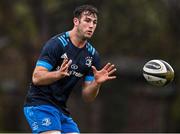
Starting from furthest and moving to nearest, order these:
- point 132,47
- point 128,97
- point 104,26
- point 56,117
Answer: point 128,97 → point 132,47 → point 104,26 → point 56,117

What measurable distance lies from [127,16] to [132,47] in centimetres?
181

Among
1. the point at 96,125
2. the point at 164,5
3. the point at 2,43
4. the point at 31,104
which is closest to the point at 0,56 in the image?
the point at 2,43

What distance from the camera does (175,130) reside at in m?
26.5

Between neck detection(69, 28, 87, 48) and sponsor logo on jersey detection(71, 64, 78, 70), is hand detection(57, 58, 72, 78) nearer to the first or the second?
sponsor logo on jersey detection(71, 64, 78, 70)

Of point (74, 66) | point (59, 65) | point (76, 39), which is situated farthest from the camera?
point (76, 39)

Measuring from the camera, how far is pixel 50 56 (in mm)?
8930

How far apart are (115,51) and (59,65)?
18.5 m

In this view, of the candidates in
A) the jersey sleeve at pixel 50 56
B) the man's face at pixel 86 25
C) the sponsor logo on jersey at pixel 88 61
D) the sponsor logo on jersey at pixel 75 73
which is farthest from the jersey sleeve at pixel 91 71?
the jersey sleeve at pixel 50 56

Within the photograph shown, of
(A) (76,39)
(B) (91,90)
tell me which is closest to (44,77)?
(A) (76,39)

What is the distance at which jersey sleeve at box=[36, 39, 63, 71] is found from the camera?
29.2 feet

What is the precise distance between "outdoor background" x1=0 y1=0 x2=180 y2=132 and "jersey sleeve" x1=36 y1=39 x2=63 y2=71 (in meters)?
16.2

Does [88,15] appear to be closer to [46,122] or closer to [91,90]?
[91,90]

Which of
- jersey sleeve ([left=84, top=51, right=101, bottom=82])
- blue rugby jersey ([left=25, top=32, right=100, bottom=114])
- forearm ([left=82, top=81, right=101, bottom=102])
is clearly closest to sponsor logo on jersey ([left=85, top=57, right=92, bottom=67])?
blue rugby jersey ([left=25, top=32, right=100, bottom=114])

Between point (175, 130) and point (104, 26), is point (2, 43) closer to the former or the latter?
point (104, 26)
